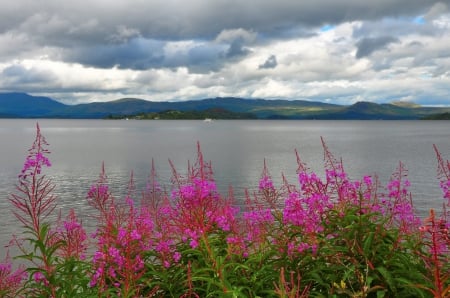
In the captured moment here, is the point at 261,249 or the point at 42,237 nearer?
the point at 42,237

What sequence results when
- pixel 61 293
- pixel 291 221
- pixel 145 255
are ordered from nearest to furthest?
1. pixel 61 293
2. pixel 291 221
3. pixel 145 255

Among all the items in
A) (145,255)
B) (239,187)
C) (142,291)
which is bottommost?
(239,187)

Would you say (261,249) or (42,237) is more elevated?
(42,237)

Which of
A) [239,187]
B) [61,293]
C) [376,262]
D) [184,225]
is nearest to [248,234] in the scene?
[184,225]

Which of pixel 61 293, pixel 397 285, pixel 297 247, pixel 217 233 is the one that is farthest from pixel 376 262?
pixel 61 293

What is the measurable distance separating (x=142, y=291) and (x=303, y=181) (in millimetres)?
3675

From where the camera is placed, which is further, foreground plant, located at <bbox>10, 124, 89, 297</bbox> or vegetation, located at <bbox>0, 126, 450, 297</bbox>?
vegetation, located at <bbox>0, 126, 450, 297</bbox>

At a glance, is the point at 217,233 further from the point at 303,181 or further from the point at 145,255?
the point at 303,181

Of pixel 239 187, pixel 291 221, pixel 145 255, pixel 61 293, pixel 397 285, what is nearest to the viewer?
pixel 397 285

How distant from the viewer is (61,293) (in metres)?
7.09

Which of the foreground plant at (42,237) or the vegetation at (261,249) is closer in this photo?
the foreground plant at (42,237)

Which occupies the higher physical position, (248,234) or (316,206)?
(316,206)

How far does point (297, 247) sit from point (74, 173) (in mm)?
76884

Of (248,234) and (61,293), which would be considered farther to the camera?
(248,234)
